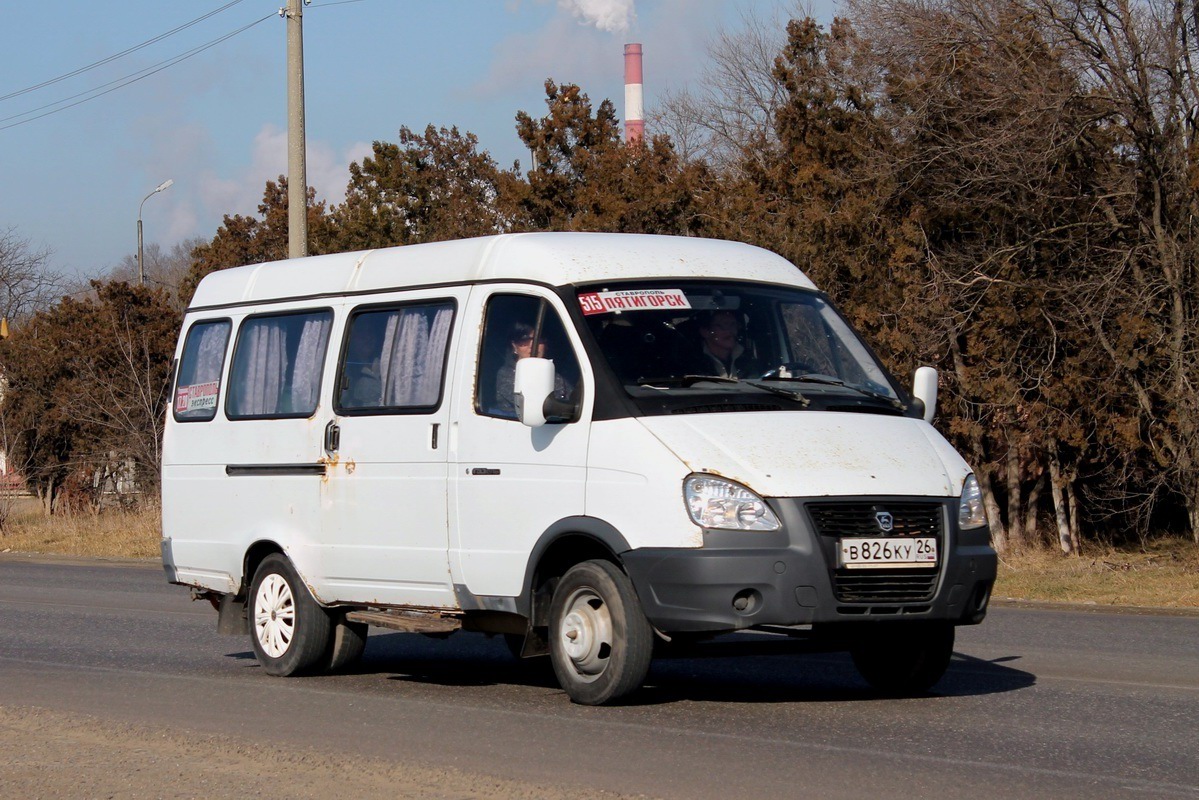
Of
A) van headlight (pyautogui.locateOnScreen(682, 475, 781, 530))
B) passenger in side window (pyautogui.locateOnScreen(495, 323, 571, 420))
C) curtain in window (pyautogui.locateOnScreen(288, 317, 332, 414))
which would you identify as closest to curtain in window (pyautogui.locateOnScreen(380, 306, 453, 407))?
passenger in side window (pyautogui.locateOnScreen(495, 323, 571, 420))

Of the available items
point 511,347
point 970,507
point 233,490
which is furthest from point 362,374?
point 970,507

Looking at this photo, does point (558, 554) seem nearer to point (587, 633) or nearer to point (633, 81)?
point (587, 633)

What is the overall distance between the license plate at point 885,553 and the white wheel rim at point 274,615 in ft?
13.3

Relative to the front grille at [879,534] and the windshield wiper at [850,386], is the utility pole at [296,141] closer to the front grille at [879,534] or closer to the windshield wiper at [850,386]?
the windshield wiper at [850,386]

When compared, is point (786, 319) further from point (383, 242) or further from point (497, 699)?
point (383, 242)

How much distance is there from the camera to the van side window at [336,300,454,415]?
374 inches

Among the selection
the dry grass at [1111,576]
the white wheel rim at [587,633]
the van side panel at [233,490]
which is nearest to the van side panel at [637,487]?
the white wheel rim at [587,633]

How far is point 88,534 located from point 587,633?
21.1 metres

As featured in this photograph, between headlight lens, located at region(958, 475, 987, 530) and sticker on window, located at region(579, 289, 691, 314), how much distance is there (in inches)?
70.0

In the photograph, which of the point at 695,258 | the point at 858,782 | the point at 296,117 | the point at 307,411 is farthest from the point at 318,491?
the point at 296,117

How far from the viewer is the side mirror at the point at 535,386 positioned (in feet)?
27.4

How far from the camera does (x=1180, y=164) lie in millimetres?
19172

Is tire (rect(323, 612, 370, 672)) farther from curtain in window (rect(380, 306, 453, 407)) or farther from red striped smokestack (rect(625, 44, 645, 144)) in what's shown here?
red striped smokestack (rect(625, 44, 645, 144))

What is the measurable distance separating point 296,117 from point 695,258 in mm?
13141
